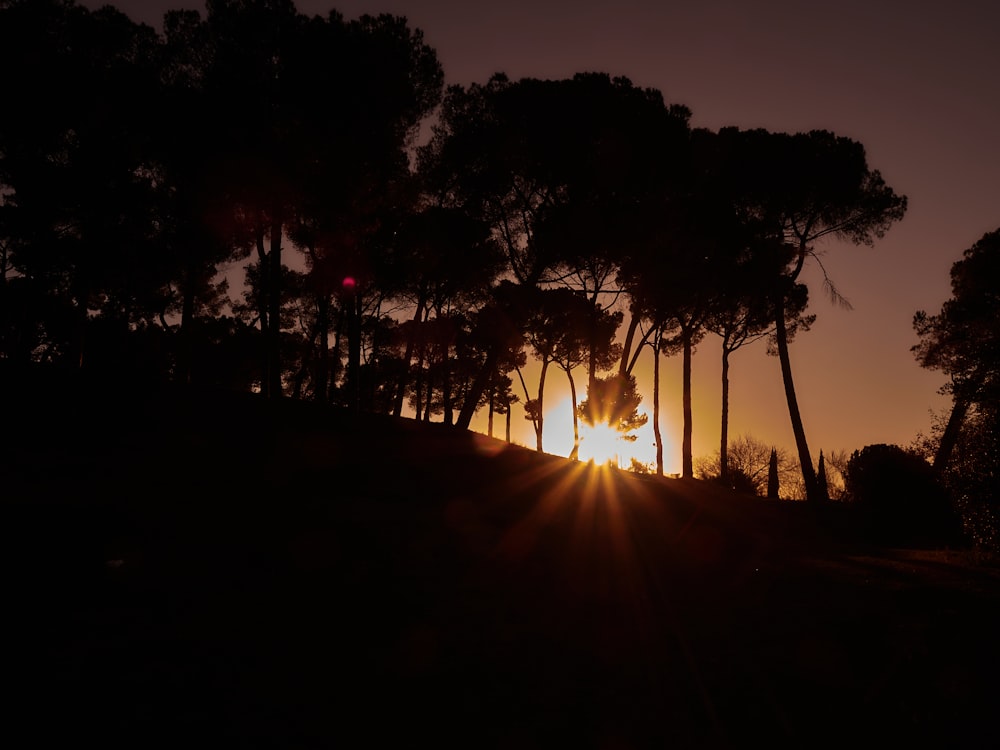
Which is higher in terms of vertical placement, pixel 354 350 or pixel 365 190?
pixel 365 190

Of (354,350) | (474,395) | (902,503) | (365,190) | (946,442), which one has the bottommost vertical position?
(902,503)

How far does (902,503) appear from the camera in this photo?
19.9 meters

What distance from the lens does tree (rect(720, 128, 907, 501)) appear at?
92.1ft

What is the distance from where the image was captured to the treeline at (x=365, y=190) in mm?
21969

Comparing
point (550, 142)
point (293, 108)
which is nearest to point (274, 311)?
point (293, 108)

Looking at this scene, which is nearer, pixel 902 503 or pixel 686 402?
pixel 902 503

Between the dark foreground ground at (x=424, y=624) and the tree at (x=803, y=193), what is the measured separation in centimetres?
1694

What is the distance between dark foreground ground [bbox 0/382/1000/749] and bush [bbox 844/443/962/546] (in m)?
5.13

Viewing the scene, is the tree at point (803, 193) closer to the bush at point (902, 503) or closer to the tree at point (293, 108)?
the bush at point (902, 503)

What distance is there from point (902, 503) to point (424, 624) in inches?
669

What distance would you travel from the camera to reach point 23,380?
17.5 metres

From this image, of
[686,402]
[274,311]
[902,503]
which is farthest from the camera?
[686,402]

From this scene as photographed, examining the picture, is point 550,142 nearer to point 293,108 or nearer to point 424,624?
point 293,108

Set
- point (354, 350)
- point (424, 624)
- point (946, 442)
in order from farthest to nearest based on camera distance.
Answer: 1. point (354, 350)
2. point (946, 442)
3. point (424, 624)
